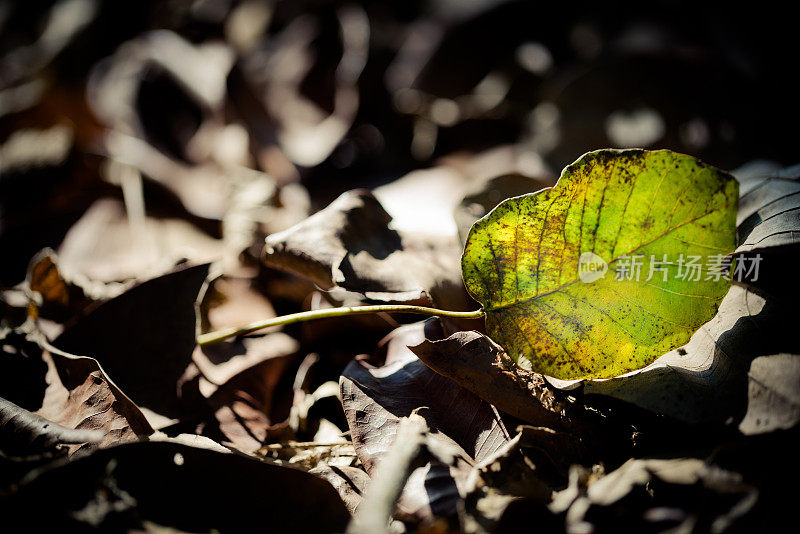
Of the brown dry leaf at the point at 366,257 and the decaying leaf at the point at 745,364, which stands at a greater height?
the brown dry leaf at the point at 366,257

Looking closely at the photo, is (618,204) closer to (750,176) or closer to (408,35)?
(750,176)

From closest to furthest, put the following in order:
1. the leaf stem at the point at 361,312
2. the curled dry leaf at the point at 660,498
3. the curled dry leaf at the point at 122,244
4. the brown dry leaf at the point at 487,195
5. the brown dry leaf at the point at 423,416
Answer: the curled dry leaf at the point at 660,498
the brown dry leaf at the point at 423,416
the leaf stem at the point at 361,312
the brown dry leaf at the point at 487,195
the curled dry leaf at the point at 122,244

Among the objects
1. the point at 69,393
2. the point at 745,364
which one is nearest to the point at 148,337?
the point at 69,393

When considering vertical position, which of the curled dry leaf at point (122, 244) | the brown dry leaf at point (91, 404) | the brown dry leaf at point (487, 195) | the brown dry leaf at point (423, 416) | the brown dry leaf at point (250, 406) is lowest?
the brown dry leaf at point (250, 406)

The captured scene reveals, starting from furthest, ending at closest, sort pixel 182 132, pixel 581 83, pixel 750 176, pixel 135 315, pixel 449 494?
1. pixel 182 132
2. pixel 581 83
3. pixel 750 176
4. pixel 135 315
5. pixel 449 494

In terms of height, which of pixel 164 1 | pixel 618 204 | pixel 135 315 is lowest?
pixel 135 315

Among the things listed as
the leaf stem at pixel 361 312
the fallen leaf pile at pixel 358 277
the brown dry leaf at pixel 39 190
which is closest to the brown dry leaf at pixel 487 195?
the fallen leaf pile at pixel 358 277

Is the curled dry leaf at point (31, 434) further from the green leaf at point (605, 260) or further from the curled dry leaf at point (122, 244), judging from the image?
the green leaf at point (605, 260)

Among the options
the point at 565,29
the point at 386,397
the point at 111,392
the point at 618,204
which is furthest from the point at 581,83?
the point at 111,392
